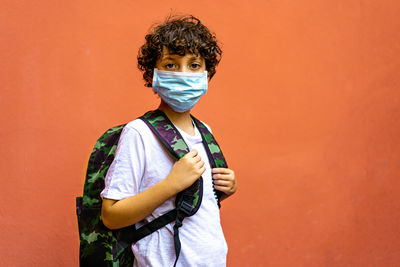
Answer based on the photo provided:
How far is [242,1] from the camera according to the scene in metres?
2.19

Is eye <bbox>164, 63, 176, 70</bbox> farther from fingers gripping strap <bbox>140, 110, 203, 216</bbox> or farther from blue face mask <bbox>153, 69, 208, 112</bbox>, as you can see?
fingers gripping strap <bbox>140, 110, 203, 216</bbox>

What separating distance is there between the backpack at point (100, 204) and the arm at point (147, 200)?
1.7 inches

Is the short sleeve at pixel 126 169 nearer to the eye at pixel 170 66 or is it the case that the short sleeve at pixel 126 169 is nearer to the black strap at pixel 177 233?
the black strap at pixel 177 233

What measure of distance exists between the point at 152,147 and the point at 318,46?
1.49 m

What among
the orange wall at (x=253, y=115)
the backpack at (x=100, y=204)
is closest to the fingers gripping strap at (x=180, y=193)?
the backpack at (x=100, y=204)

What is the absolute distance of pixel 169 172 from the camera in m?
1.15

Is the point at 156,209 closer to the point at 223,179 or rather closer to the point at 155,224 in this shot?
the point at 155,224

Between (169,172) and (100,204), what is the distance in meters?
0.23

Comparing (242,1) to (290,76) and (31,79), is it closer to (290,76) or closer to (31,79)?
(290,76)

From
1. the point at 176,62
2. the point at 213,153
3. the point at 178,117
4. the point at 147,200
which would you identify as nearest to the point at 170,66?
the point at 176,62

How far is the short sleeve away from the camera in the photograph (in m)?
1.08

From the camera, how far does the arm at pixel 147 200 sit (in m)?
1.07

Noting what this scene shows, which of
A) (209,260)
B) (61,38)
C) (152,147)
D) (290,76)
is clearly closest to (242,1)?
(290,76)

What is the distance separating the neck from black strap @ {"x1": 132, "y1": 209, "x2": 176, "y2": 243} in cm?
30
